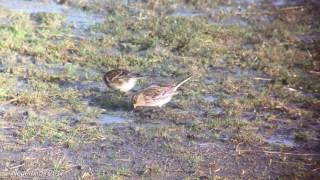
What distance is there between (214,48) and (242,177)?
4095mm

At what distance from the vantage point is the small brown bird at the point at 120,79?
8867 mm

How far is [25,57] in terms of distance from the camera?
10.1 metres

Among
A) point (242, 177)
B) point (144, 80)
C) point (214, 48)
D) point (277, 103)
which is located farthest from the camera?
point (214, 48)

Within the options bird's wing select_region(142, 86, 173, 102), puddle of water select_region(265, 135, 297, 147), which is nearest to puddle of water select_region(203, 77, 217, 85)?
bird's wing select_region(142, 86, 173, 102)

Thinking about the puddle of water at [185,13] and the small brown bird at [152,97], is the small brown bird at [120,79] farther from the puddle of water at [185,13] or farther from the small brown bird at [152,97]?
the puddle of water at [185,13]

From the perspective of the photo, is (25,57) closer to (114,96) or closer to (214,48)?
(114,96)

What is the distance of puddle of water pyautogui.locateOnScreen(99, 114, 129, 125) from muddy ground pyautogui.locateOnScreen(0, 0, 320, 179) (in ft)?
0.07

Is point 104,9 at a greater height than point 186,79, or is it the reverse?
point 186,79

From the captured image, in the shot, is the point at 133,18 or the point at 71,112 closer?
the point at 71,112

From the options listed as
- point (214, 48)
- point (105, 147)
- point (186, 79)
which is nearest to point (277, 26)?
point (214, 48)

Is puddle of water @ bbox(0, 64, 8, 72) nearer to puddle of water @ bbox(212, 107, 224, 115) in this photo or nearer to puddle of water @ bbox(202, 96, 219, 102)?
puddle of water @ bbox(202, 96, 219, 102)

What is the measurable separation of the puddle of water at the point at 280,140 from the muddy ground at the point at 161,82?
2 centimetres

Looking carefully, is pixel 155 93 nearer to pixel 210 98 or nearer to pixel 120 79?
pixel 120 79

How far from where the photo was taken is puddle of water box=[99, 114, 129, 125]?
8179 mm
